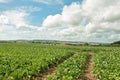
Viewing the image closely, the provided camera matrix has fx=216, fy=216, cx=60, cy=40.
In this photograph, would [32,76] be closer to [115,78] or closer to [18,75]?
[18,75]

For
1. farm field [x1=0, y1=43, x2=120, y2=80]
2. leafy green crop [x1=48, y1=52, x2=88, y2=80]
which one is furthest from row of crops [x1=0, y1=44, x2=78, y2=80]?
leafy green crop [x1=48, y1=52, x2=88, y2=80]

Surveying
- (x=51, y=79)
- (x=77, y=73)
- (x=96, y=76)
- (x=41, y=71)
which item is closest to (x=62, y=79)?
(x=51, y=79)

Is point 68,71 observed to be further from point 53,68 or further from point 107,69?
point 53,68

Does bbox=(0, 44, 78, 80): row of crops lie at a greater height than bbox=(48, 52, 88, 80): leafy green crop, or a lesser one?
greater

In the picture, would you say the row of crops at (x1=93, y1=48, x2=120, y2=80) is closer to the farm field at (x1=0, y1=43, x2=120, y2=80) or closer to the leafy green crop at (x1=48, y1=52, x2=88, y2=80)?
the farm field at (x1=0, y1=43, x2=120, y2=80)

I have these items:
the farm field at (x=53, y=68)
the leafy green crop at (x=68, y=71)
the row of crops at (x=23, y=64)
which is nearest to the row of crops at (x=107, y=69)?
the farm field at (x=53, y=68)

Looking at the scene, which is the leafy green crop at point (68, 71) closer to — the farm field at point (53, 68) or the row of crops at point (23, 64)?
the farm field at point (53, 68)

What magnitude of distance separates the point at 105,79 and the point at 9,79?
588 cm

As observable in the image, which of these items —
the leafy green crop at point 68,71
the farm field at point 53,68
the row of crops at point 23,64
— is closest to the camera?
the leafy green crop at point 68,71

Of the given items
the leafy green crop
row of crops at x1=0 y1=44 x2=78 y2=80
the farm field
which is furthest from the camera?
the farm field

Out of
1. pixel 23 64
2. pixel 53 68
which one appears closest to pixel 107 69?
pixel 53 68

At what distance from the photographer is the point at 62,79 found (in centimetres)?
1330

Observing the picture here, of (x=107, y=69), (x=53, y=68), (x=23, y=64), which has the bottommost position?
(x=53, y=68)

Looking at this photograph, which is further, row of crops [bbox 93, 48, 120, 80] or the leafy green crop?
row of crops [bbox 93, 48, 120, 80]
